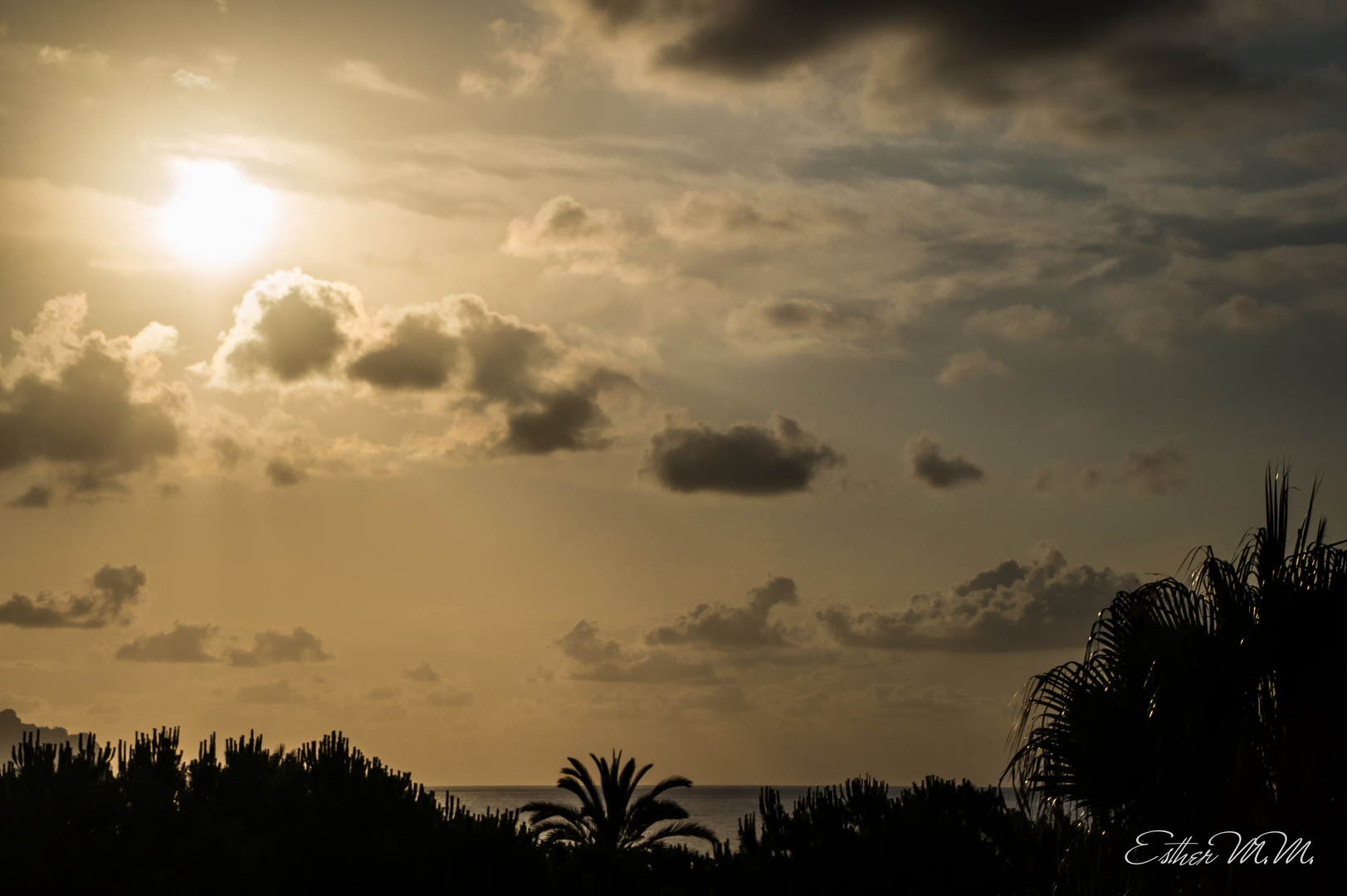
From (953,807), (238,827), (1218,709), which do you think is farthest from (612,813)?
(1218,709)

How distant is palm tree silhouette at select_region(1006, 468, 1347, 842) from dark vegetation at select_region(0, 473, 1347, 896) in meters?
0.02

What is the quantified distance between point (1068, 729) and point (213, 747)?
16694mm

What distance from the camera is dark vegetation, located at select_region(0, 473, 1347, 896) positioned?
1102 centimetres

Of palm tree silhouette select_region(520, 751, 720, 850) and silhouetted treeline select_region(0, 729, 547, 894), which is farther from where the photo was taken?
palm tree silhouette select_region(520, 751, 720, 850)
